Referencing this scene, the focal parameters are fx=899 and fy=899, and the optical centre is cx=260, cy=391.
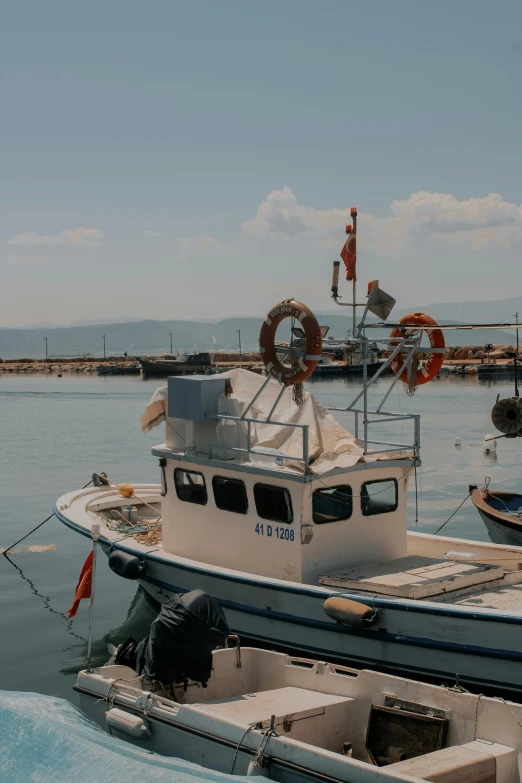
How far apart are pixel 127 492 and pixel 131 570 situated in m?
3.13

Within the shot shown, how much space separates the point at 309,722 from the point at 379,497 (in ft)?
13.9

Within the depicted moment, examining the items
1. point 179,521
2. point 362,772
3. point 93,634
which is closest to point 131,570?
point 179,521

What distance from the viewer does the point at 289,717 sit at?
919 centimetres

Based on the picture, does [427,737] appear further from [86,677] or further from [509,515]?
[509,515]

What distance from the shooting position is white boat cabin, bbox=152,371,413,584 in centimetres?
1221

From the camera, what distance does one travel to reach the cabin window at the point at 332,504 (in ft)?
40.2

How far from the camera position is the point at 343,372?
9869 cm

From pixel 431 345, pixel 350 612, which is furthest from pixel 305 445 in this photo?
pixel 431 345

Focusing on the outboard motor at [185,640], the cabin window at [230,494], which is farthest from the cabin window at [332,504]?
the outboard motor at [185,640]

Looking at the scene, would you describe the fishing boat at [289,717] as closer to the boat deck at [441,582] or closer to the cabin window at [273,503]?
the boat deck at [441,582]

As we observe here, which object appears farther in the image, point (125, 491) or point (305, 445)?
point (125, 491)

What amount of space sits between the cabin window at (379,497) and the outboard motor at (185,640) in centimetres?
332

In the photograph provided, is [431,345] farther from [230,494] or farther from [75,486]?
[75,486]

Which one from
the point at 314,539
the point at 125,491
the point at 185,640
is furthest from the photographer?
the point at 125,491
